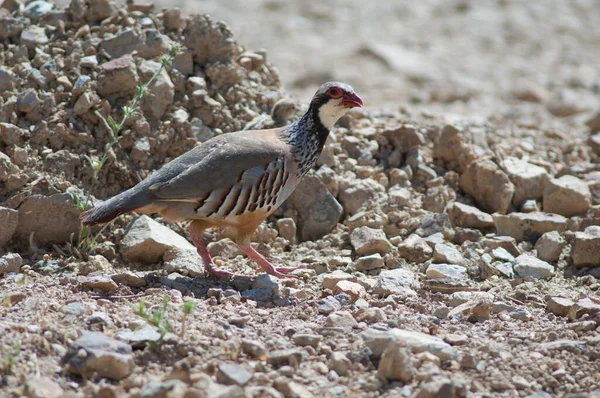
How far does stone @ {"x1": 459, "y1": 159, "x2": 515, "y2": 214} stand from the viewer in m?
7.08

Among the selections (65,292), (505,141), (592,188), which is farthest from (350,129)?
(65,292)

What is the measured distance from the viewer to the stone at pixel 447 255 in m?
6.21

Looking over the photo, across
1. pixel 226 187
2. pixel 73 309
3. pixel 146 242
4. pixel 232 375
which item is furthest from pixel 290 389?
pixel 146 242

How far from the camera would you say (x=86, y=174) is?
6.42 metres

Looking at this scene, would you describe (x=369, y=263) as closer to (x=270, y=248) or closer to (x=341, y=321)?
(x=270, y=248)

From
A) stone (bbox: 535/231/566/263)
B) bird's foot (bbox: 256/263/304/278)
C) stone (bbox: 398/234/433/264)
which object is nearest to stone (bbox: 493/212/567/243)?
stone (bbox: 535/231/566/263)

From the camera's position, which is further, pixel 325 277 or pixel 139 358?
pixel 325 277

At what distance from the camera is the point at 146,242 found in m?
5.92

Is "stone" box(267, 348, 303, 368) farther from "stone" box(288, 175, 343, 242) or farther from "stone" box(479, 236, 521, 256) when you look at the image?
"stone" box(479, 236, 521, 256)

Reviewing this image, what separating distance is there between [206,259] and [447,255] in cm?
184

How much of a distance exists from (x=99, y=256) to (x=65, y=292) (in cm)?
70

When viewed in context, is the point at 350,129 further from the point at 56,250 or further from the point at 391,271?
the point at 56,250

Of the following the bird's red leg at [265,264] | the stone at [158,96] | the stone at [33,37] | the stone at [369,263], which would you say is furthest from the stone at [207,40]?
the stone at [369,263]

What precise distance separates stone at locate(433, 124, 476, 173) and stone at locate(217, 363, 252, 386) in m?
4.00
